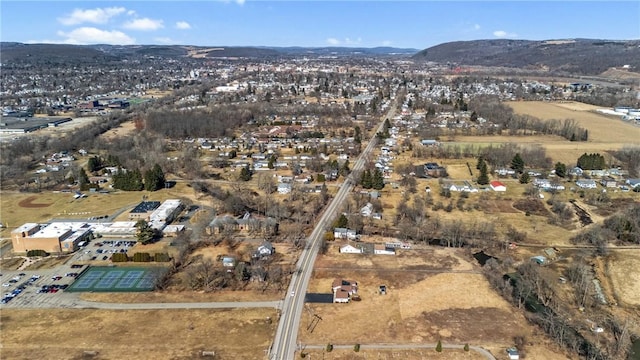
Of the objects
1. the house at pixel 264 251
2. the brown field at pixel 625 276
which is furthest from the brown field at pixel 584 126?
the house at pixel 264 251

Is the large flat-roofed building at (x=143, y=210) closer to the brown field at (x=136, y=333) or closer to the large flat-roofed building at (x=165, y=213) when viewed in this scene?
the large flat-roofed building at (x=165, y=213)

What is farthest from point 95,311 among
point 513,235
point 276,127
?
point 276,127

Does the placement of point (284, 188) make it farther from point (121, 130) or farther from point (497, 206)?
point (121, 130)

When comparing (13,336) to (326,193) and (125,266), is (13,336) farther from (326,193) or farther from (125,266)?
(326,193)

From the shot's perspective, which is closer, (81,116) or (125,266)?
(125,266)

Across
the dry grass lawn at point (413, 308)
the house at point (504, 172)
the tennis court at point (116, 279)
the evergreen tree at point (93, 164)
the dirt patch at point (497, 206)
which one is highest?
the house at point (504, 172)

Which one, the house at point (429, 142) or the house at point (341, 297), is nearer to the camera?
the house at point (341, 297)

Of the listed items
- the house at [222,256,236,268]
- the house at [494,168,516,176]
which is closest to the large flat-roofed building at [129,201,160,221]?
the house at [222,256,236,268]
